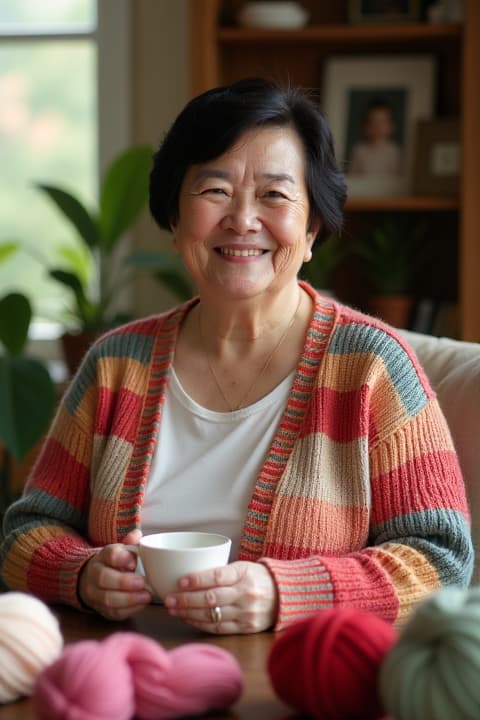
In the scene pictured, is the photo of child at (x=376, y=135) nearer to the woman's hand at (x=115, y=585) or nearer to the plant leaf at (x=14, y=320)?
the plant leaf at (x=14, y=320)

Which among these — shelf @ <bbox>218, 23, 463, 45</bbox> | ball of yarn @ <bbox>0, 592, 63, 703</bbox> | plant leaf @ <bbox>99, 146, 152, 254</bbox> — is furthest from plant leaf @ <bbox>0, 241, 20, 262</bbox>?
ball of yarn @ <bbox>0, 592, 63, 703</bbox>

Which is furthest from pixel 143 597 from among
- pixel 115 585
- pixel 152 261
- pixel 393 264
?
pixel 393 264

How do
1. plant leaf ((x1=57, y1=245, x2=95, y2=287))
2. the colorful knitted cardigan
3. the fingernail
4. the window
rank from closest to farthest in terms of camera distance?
1. the fingernail
2. the colorful knitted cardigan
3. plant leaf ((x1=57, y1=245, x2=95, y2=287))
4. the window

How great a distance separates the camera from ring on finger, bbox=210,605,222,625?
1193 millimetres

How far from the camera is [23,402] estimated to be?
265 centimetres

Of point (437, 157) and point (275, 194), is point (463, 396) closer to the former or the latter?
point (275, 194)

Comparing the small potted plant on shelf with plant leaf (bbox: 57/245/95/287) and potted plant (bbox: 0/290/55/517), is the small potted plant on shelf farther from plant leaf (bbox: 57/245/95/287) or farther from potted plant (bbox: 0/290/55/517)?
potted plant (bbox: 0/290/55/517)

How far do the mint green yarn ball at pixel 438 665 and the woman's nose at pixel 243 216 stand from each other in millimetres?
837

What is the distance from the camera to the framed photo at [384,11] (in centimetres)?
325

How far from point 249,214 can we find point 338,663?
2.72ft

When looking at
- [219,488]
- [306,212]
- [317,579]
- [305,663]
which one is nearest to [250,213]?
[306,212]

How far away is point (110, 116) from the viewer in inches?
140

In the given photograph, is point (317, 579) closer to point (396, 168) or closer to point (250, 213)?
point (250, 213)

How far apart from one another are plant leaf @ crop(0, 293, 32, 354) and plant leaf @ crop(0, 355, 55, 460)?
0.07 meters
